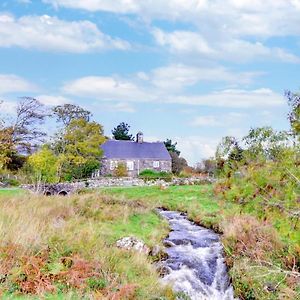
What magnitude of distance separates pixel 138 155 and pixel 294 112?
169 feet

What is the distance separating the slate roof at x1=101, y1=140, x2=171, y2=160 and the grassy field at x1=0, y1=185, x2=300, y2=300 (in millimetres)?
40072

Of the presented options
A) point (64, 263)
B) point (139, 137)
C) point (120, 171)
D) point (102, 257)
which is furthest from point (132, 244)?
point (139, 137)

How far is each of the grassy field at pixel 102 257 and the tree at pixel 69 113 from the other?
29.9 meters

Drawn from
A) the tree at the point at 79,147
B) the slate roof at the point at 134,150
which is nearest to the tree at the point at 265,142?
the tree at the point at 79,147

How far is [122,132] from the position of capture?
6681 centimetres

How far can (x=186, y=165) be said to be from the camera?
61938 millimetres

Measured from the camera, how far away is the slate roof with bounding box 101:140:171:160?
5534 cm

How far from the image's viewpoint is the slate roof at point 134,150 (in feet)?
182

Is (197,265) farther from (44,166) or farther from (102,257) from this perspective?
(44,166)

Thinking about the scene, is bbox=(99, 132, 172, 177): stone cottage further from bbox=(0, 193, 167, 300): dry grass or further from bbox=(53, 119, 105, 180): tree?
bbox=(0, 193, 167, 300): dry grass

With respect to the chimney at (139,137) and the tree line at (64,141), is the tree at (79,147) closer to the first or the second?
the tree line at (64,141)

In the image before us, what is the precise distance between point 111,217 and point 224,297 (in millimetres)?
6210

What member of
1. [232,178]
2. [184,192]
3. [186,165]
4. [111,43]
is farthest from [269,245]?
[186,165]

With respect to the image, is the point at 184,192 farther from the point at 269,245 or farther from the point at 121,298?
the point at 121,298
